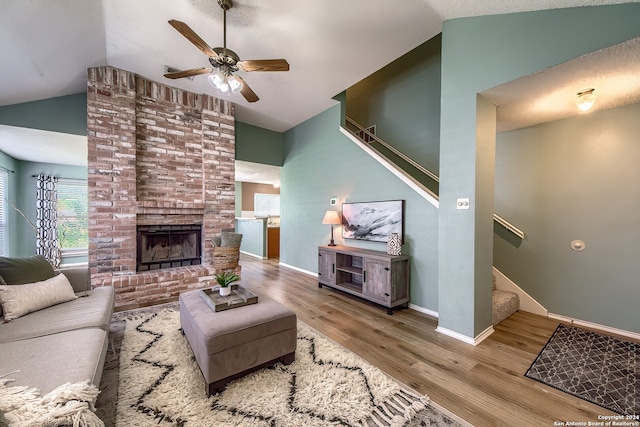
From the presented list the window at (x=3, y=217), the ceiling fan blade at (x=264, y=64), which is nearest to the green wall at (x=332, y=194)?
the ceiling fan blade at (x=264, y=64)

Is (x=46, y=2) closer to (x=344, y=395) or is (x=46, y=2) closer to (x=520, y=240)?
(x=344, y=395)

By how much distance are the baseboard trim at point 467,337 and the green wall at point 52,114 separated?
547 centimetres

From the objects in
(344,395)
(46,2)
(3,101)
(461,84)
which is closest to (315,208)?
(461,84)

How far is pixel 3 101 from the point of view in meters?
3.05

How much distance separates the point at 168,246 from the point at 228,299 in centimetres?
258

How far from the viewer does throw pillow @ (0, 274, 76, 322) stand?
5.91 ft

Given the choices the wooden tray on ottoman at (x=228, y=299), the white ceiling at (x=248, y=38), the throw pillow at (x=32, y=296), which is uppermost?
the white ceiling at (x=248, y=38)

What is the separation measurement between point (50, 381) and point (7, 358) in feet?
1.55

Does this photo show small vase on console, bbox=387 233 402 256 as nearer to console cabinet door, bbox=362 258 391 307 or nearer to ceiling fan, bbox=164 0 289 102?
console cabinet door, bbox=362 258 391 307

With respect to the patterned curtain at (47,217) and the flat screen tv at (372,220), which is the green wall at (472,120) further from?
the patterned curtain at (47,217)

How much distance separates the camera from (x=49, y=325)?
5.61 feet

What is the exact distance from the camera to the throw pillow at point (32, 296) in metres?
1.80

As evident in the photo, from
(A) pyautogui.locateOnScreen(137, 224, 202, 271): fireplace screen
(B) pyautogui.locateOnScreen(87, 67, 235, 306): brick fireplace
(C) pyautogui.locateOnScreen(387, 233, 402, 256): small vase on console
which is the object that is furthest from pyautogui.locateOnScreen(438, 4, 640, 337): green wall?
(A) pyautogui.locateOnScreen(137, 224, 202, 271): fireplace screen

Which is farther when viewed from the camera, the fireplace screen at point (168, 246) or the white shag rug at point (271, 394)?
the fireplace screen at point (168, 246)
